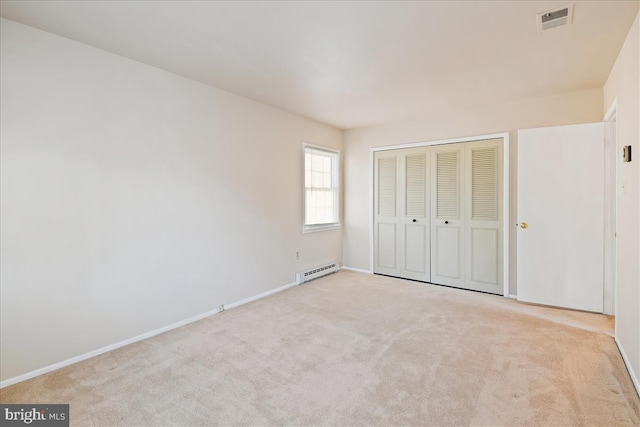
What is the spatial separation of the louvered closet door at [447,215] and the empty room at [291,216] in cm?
3

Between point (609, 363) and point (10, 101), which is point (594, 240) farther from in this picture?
point (10, 101)

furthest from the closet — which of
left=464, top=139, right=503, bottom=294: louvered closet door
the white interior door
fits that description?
the white interior door

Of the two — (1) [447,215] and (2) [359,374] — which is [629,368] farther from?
(1) [447,215]

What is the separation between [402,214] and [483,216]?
46.2 inches

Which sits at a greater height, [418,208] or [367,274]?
[418,208]

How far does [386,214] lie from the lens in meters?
5.12

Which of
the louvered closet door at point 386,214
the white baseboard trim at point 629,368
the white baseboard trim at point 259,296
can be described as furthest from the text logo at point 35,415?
the louvered closet door at point 386,214

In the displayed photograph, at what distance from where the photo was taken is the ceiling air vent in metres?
2.07

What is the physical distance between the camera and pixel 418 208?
4.79 meters

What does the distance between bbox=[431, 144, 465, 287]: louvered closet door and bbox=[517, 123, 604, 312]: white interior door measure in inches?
32.3

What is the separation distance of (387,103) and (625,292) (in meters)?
3.00

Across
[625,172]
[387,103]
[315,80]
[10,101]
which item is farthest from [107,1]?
[625,172]

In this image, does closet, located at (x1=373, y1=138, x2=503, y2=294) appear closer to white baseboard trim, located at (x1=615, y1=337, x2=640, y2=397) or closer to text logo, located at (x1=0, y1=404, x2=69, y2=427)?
white baseboard trim, located at (x1=615, y1=337, x2=640, y2=397)

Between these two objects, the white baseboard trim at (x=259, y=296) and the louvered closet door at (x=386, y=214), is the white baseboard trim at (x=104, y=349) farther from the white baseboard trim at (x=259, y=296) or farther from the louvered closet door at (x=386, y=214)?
the louvered closet door at (x=386, y=214)
